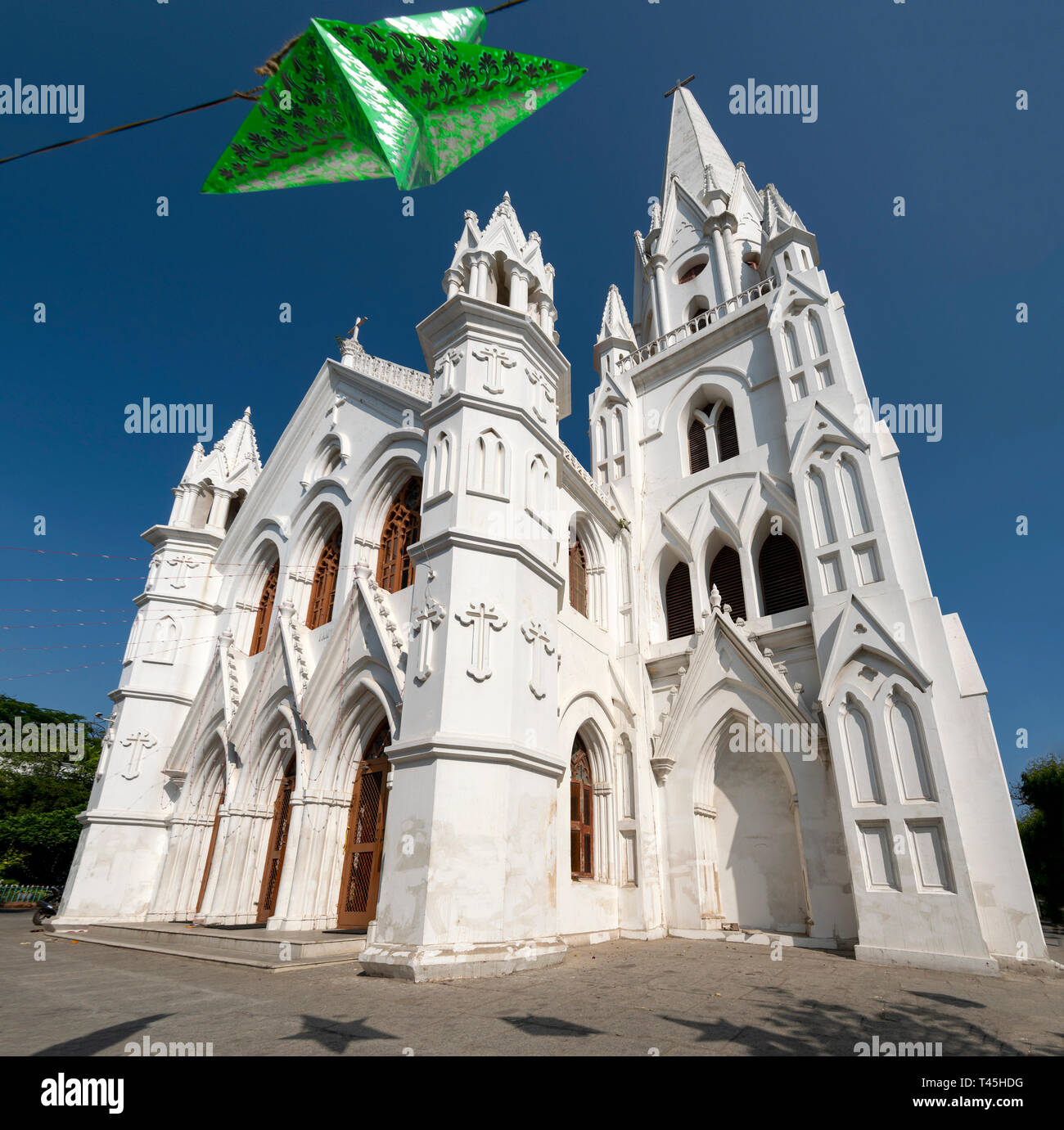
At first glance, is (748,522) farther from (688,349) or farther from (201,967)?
(201,967)

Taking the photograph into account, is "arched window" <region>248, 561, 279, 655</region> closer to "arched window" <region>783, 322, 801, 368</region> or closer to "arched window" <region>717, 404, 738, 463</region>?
"arched window" <region>717, 404, 738, 463</region>

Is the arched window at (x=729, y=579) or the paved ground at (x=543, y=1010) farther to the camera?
the arched window at (x=729, y=579)

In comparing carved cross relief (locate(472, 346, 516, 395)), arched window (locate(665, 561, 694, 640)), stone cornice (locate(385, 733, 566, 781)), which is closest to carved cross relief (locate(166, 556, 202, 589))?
carved cross relief (locate(472, 346, 516, 395))

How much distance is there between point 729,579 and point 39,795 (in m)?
32.2

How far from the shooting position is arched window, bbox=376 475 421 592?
12938 mm

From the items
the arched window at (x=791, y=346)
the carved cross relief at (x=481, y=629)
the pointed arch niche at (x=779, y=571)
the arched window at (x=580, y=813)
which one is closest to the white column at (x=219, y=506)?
the arched window at (x=580, y=813)

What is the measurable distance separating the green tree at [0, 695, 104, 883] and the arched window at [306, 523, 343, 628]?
434 inches

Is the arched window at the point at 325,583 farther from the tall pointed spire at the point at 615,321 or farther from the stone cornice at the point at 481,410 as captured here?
the tall pointed spire at the point at 615,321

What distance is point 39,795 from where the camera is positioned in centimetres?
2914

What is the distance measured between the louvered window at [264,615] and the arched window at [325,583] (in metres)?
1.68

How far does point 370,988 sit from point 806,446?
11.2 m

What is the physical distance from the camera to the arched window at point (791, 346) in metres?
13.6

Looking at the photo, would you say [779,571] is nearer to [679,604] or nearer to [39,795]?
[679,604]

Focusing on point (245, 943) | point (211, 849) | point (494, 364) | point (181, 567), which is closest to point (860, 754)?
point (494, 364)
